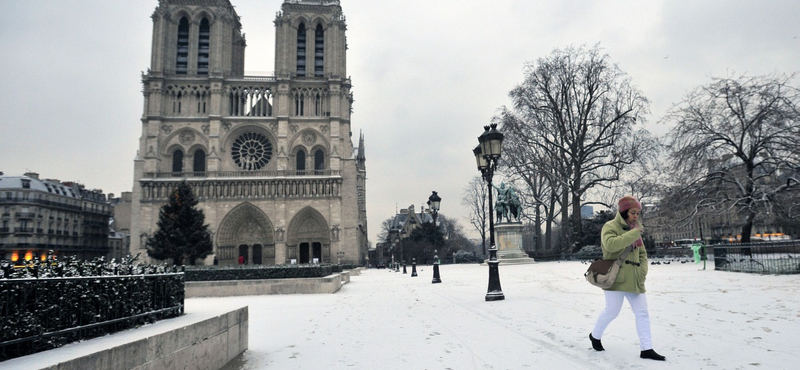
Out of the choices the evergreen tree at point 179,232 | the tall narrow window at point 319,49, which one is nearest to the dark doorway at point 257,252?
the evergreen tree at point 179,232

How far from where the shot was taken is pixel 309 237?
140 feet

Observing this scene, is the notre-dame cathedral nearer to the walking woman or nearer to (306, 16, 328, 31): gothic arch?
(306, 16, 328, 31): gothic arch

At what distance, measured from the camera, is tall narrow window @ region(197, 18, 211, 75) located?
1752 inches

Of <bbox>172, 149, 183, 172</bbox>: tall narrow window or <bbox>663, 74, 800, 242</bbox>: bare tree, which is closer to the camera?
<bbox>663, 74, 800, 242</bbox>: bare tree

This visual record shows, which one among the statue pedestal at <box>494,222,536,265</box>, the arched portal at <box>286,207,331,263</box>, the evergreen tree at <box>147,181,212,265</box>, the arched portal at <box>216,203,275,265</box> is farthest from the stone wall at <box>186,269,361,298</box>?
the arched portal at <box>216,203,275,265</box>

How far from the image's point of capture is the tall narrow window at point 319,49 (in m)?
46.0

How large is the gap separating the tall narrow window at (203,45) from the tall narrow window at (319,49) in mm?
9378

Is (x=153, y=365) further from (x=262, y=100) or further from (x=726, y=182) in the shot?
(x=262, y=100)

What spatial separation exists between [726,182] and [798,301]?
522 inches

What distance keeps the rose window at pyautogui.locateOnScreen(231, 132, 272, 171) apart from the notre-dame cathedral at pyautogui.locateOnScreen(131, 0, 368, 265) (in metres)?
0.09

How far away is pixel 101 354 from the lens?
282 centimetres

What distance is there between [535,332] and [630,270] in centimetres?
200

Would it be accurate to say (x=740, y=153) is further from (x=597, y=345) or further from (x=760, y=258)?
(x=597, y=345)

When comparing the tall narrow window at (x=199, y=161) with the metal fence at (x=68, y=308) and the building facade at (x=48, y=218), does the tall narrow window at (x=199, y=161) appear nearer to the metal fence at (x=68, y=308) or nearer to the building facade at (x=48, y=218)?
the building facade at (x=48, y=218)
